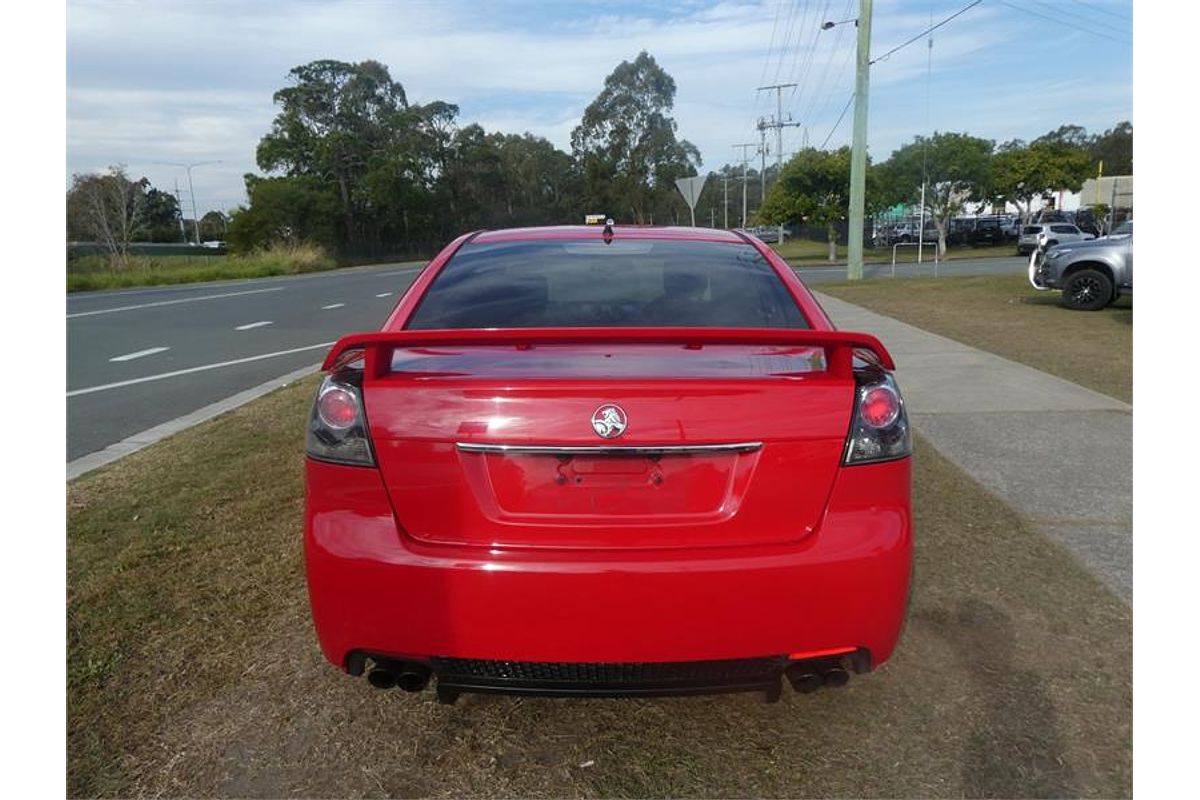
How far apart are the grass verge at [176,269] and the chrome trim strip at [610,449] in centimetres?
3052

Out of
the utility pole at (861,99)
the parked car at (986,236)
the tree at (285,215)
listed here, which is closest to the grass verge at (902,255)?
the parked car at (986,236)

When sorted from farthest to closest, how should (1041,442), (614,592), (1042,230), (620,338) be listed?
(1042,230), (1041,442), (620,338), (614,592)

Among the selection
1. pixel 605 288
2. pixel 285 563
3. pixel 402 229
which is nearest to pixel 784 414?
pixel 605 288

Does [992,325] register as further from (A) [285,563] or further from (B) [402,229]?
(B) [402,229]

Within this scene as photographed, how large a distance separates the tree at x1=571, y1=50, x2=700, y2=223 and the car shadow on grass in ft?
249

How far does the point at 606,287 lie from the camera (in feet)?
10.3

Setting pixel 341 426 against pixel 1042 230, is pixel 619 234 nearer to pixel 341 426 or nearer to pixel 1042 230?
pixel 341 426

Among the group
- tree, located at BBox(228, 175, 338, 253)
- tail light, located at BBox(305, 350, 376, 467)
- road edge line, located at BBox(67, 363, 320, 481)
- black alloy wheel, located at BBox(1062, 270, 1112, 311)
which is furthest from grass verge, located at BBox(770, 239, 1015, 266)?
tail light, located at BBox(305, 350, 376, 467)

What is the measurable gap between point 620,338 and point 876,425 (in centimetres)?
73

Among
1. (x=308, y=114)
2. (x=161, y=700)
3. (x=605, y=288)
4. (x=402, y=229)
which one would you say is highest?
(x=308, y=114)

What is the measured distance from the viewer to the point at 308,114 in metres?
66.1

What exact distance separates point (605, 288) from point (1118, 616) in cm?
242

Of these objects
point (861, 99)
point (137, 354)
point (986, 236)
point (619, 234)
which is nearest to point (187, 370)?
point (137, 354)

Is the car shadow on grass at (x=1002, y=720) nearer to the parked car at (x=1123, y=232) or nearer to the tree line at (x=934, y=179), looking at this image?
the parked car at (x=1123, y=232)
